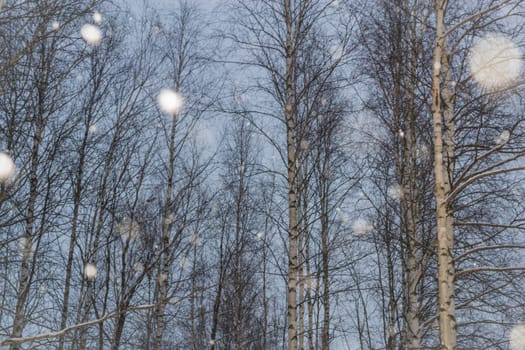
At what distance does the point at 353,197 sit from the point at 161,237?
4.17 m

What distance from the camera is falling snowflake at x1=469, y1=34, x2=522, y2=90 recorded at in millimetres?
6272

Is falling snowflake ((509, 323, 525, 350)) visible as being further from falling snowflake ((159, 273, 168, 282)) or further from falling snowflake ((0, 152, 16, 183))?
falling snowflake ((0, 152, 16, 183))

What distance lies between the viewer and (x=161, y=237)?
9.44 meters

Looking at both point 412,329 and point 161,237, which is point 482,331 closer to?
point 412,329

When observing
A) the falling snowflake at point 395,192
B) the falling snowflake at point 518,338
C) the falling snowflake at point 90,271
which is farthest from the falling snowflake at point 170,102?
the falling snowflake at point 518,338

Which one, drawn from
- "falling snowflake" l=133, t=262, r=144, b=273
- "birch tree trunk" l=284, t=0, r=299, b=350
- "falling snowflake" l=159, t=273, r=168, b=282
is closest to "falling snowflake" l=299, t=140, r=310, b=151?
"birch tree trunk" l=284, t=0, r=299, b=350

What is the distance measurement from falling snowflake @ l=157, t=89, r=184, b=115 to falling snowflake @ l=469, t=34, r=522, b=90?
5.52 metres

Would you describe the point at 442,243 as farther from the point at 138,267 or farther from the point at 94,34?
the point at 94,34

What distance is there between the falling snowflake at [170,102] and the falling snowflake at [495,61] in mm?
5522

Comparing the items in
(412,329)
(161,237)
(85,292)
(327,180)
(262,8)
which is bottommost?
(412,329)

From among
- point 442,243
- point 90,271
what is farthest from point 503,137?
point 90,271

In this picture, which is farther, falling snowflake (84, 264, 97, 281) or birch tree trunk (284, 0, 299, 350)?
falling snowflake (84, 264, 97, 281)

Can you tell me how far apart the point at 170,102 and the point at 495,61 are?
630cm

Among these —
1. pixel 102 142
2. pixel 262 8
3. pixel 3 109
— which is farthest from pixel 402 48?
pixel 3 109
